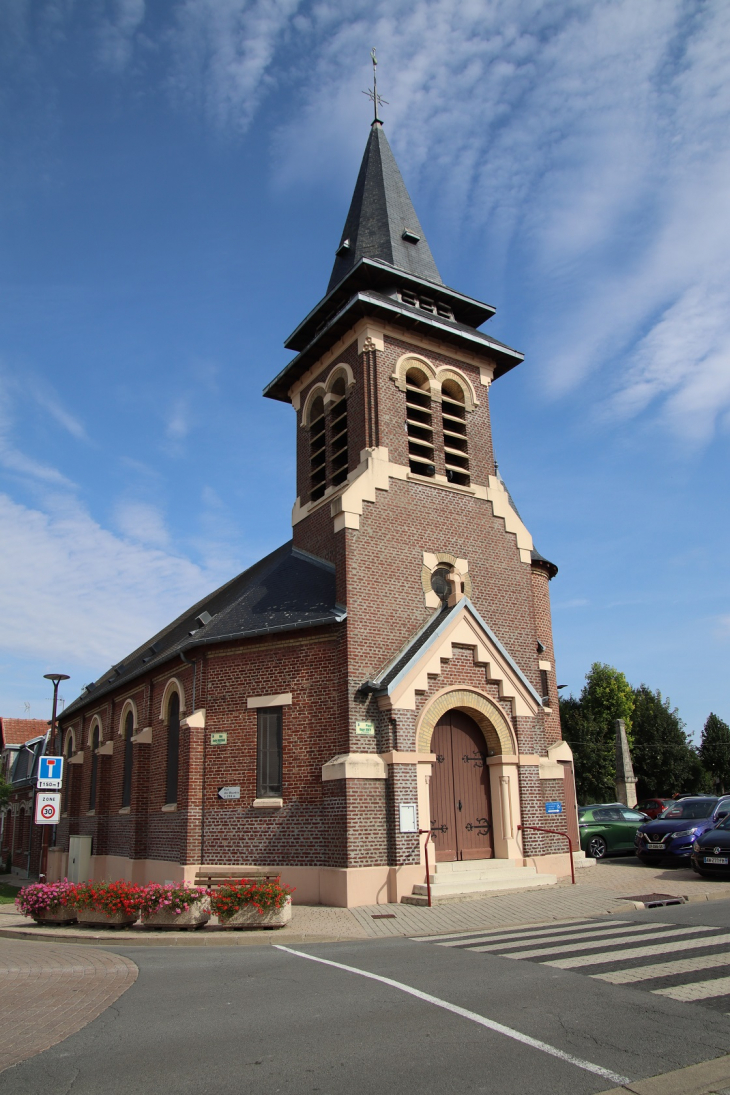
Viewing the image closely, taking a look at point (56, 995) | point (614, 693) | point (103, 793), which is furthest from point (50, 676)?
point (614, 693)

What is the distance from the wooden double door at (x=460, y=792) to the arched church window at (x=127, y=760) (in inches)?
394

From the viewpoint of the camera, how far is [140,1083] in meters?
4.83

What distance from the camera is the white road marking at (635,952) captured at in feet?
25.7

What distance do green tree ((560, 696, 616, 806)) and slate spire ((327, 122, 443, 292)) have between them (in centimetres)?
3760

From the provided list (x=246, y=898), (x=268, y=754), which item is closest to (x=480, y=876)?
(x=268, y=754)

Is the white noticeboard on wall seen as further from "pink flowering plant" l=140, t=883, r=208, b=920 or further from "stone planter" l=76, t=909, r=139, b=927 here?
"stone planter" l=76, t=909, r=139, b=927

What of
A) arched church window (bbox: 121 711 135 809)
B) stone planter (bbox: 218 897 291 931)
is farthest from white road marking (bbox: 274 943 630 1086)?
arched church window (bbox: 121 711 135 809)

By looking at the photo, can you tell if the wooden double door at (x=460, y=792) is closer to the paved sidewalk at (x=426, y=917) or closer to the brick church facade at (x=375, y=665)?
the brick church facade at (x=375, y=665)

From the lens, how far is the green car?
21062 millimetres

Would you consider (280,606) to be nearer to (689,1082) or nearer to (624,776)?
(689,1082)

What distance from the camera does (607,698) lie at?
196 feet

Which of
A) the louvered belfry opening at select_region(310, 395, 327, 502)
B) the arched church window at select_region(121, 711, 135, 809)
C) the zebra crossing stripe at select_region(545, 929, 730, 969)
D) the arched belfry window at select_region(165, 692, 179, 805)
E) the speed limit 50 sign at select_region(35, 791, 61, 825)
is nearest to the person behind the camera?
the zebra crossing stripe at select_region(545, 929, 730, 969)

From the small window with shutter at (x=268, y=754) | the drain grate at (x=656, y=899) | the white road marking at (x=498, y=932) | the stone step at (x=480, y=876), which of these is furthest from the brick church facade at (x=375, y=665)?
the white road marking at (x=498, y=932)

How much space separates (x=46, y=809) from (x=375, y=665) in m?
7.78
